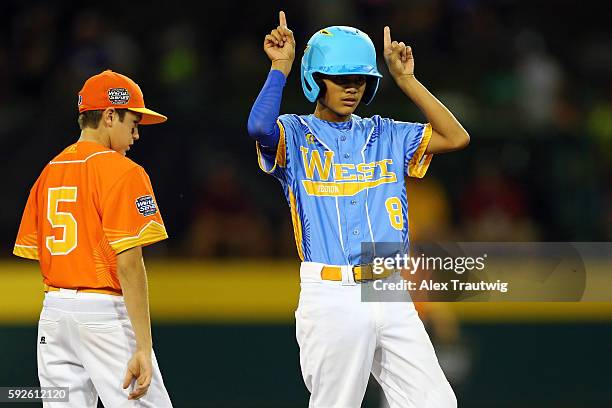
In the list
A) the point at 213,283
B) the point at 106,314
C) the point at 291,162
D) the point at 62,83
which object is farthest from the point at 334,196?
the point at 62,83

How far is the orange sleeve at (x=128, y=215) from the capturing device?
485 cm

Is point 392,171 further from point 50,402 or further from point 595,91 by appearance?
point 595,91

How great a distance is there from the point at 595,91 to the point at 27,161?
18.7 feet

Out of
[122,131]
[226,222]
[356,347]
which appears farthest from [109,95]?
[226,222]

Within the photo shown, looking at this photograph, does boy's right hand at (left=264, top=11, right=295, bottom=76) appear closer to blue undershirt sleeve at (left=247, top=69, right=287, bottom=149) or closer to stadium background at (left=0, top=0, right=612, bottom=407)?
blue undershirt sleeve at (left=247, top=69, right=287, bottom=149)

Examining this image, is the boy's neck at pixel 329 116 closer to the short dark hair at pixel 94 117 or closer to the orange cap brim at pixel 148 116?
the orange cap brim at pixel 148 116

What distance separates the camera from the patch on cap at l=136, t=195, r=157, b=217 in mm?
4930

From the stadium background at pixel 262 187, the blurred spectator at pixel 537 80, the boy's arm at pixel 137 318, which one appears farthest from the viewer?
the blurred spectator at pixel 537 80

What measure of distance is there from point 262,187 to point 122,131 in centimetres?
394

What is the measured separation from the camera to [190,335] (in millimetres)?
8328

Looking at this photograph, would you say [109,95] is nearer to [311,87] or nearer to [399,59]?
[311,87]

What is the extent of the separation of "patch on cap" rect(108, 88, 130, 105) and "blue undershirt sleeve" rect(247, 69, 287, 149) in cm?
60

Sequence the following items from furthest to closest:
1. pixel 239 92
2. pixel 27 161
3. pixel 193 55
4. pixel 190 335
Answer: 1. pixel 193 55
2. pixel 239 92
3. pixel 27 161
4. pixel 190 335

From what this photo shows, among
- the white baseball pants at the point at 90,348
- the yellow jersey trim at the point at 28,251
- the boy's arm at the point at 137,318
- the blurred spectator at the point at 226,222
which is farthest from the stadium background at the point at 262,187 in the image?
the boy's arm at the point at 137,318
